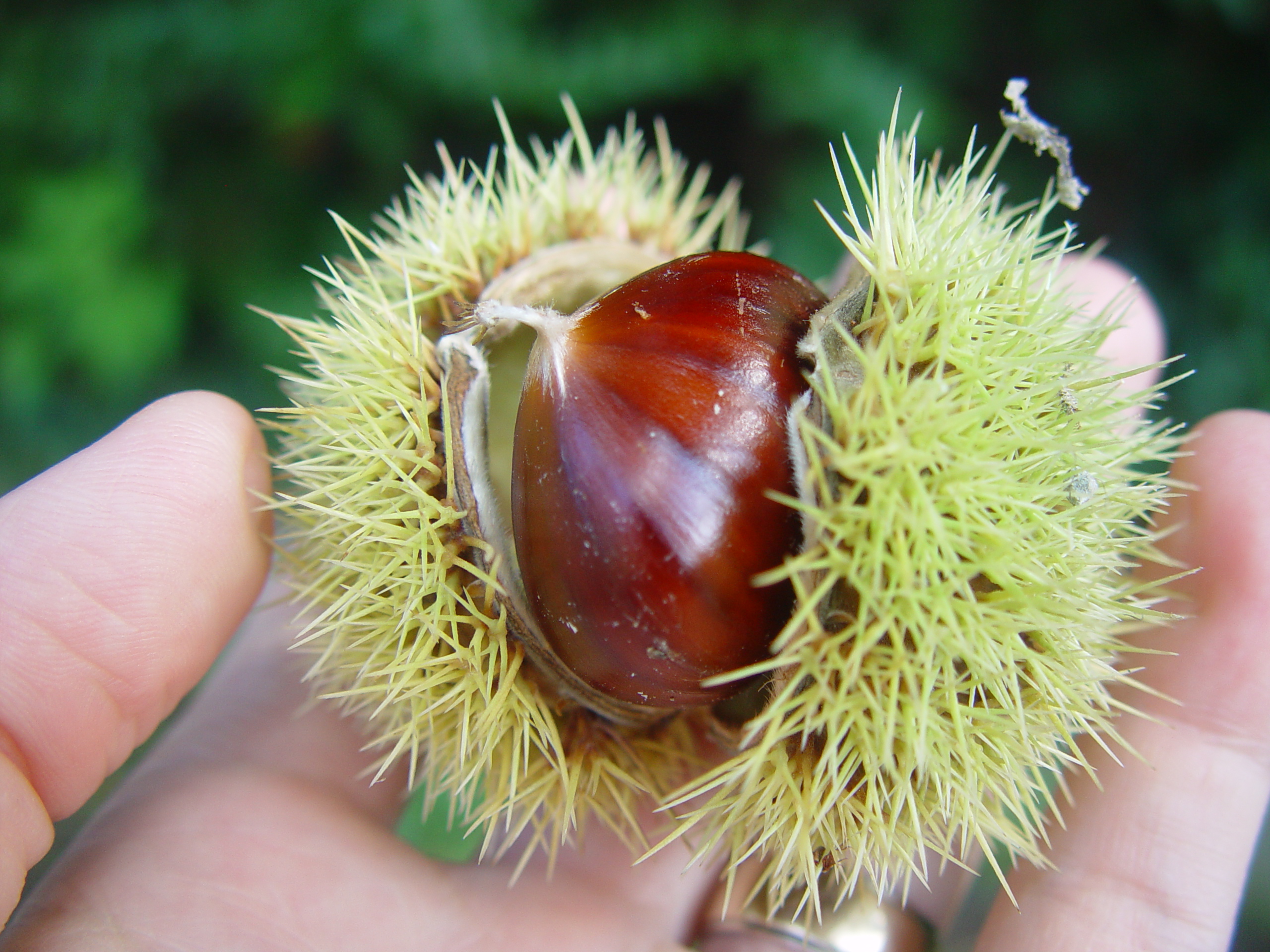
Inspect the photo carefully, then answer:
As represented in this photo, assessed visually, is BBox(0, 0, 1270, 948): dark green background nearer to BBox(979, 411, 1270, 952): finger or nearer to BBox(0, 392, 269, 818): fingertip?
BBox(979, 411, 1270, 952): finger

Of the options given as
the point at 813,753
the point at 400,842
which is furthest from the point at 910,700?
the point at 400,842

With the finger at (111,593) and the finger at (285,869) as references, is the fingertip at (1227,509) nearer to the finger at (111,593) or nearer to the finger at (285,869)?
the finger at (285,869)

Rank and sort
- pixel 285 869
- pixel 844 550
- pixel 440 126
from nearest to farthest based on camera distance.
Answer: pixel 844 550 → pixel 285 869 → pixel 440 126

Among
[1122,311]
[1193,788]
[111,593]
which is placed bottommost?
[111,593]

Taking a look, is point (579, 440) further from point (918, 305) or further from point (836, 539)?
point (918, 305)

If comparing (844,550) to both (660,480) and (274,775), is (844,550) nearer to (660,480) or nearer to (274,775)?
(660,480)

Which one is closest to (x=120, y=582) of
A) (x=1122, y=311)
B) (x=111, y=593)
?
(x=111, y=593)
